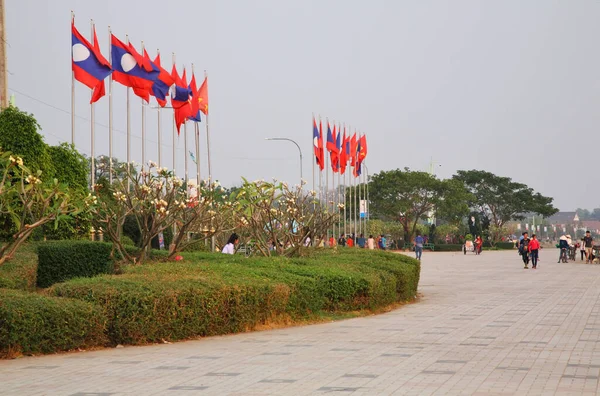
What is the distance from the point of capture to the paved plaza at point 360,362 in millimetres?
9195

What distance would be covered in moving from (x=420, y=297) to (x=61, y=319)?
A: 1201 cm

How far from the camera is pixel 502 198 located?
111m

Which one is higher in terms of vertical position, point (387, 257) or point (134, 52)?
point (134, 52)

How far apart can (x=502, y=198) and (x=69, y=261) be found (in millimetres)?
96526

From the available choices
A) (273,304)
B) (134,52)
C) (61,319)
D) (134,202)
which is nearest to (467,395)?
(61,319)

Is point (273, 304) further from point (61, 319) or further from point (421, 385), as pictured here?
point (421, 385)

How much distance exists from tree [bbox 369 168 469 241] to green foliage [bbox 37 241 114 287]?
2754 inches

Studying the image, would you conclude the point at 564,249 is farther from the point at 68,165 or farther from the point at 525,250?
the point at 68,165

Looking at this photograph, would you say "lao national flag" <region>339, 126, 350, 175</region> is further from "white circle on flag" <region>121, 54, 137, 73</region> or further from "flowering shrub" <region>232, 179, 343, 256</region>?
"flowering shrub" <region>232, 179, 343, 256</region>

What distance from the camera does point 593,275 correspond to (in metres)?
32.8

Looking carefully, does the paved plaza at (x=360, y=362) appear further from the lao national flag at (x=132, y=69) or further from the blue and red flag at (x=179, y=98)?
the blue and red flag at (x=179, y=98)

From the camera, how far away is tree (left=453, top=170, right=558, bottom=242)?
10862 cm

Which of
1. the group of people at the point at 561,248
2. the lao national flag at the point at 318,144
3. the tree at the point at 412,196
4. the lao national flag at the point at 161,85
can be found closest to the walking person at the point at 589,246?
the group of people at the point at 561,248

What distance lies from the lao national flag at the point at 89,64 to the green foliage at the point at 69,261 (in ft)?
24.8
